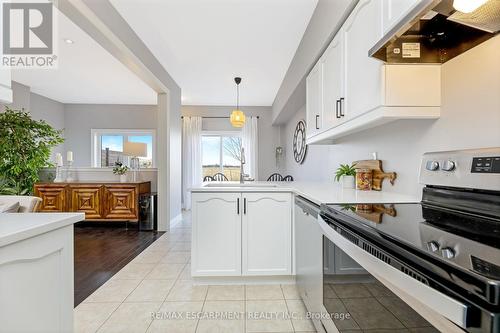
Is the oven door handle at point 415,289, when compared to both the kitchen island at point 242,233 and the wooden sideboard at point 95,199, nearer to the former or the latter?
the kitchen island at point 242,233

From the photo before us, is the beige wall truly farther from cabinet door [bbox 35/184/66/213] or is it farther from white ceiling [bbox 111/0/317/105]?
cabinet door [bbox 35/184/66/213]

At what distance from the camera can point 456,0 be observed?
885 mm

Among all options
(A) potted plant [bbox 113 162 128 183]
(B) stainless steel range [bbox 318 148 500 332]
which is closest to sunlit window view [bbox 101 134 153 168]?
(A) potted plant [bbox 113 162 128 183]

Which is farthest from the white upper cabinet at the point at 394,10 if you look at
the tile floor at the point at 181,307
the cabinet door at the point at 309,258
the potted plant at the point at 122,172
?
the potted plant at the point at 122,172

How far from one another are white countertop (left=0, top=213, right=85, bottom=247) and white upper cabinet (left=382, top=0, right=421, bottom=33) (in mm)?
1617

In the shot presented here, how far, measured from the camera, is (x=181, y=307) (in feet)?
6.55

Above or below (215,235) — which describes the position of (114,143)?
above

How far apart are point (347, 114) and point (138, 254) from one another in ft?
9.80

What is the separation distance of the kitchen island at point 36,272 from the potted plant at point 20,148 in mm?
3382

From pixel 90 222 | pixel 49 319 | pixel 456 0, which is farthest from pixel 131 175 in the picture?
pixel 456 0

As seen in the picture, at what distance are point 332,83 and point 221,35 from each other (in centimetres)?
→ 185

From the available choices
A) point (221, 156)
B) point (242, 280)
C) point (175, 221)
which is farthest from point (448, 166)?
point (221, 156)

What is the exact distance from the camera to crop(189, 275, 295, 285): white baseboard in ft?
7.80

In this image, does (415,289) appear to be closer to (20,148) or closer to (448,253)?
(448,253)
